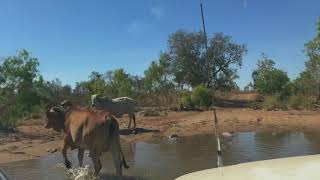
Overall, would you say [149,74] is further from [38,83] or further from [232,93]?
[38,83]

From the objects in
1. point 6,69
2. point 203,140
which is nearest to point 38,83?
point 6,69

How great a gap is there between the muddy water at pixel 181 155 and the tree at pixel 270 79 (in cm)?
2421

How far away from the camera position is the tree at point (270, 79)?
43.7 metres

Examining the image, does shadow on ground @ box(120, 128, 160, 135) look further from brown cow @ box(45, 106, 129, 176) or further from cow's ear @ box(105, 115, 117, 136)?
cow's ear @ box(105, 115, 117, 136)

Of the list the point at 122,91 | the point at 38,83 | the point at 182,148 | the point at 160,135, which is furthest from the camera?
the point at 122,91

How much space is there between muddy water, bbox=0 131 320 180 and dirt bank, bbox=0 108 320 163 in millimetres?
1306

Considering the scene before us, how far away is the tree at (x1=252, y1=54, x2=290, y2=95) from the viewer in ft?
143

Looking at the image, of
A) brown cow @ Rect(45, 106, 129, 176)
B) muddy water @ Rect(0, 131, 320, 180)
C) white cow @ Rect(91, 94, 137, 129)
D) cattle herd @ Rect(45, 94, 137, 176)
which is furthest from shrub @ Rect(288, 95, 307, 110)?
brown cow @ Rect(45, 106, 129, 176)

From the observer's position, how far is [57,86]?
4253cm

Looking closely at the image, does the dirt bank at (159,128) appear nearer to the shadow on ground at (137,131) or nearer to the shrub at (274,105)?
the shadow on ground at (137,131)

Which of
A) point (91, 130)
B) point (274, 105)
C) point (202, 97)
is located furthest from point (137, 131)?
point (202, 97)

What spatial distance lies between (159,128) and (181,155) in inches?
319

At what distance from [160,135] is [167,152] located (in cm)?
481

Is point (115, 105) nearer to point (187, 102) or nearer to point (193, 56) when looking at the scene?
point (187, 102)
